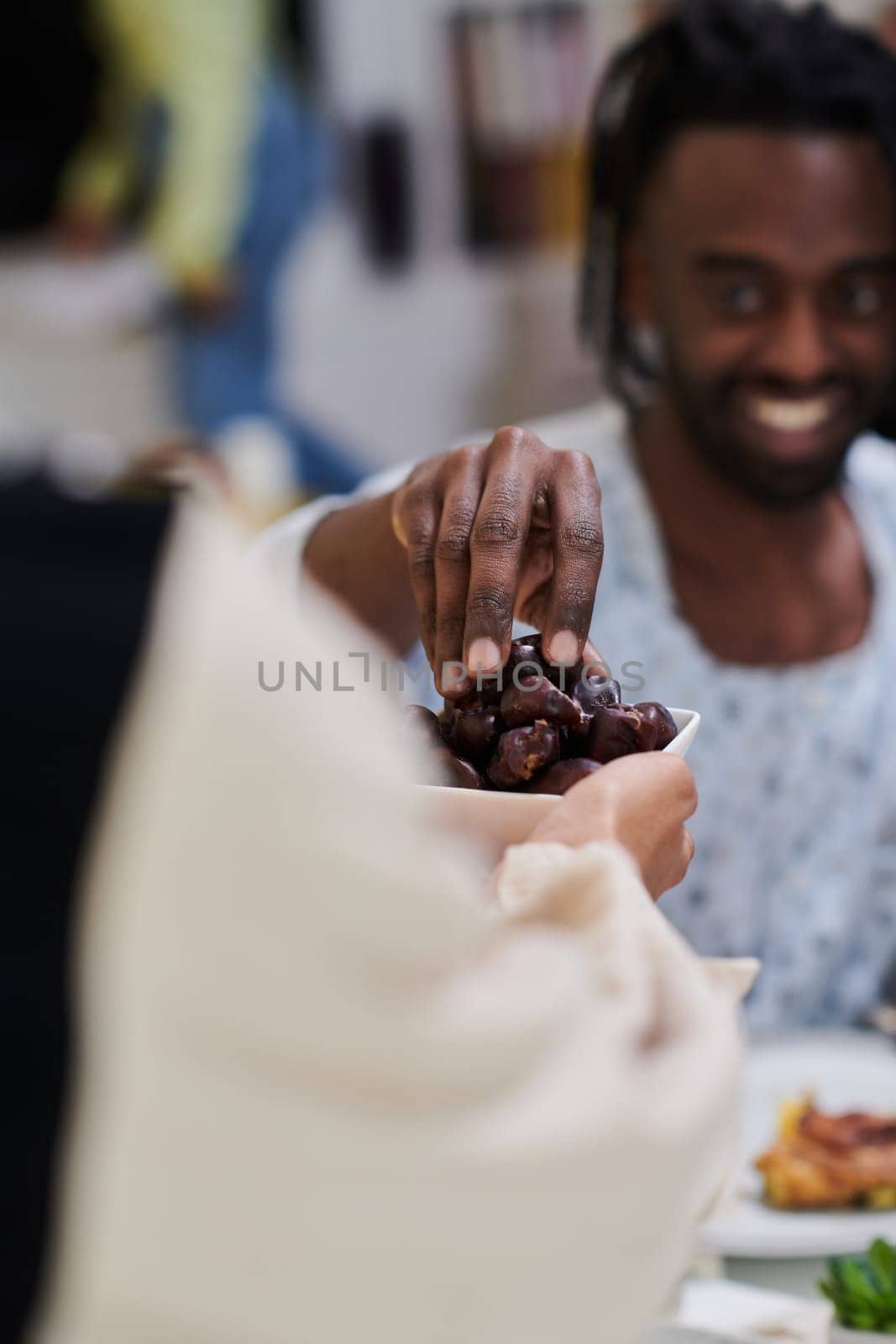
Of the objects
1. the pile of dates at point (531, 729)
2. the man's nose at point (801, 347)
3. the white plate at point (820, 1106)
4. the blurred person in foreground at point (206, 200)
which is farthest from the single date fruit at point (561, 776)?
the blurred person in foreground at point (206, 200)

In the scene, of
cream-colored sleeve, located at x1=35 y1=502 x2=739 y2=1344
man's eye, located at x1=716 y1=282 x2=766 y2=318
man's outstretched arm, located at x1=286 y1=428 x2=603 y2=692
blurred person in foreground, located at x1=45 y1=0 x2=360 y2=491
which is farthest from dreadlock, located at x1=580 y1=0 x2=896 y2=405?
blurred person in foreground, located at x1=45 y1=0 x2=360 y2=491

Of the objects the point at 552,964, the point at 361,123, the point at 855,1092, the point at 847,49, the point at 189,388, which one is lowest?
the point at 189,388

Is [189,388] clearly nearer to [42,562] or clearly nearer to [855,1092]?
[855,1092]

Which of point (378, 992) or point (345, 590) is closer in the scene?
point (378, 992)

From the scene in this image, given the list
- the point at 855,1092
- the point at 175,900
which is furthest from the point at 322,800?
the point at 855,1092

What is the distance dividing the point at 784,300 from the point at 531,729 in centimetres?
55

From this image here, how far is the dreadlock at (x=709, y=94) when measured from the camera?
35.1 inches

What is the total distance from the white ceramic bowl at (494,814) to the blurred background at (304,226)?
1968mm

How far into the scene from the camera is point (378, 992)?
265 mm

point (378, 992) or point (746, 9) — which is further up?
point (746, 9)

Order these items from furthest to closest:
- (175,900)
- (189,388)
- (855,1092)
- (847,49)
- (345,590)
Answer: (189,388), (847,49), (855,1092), (345,590), (175,900)

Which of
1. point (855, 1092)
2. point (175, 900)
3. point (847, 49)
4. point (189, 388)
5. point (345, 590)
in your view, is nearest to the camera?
point (175, 900)

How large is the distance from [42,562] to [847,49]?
2.80ft

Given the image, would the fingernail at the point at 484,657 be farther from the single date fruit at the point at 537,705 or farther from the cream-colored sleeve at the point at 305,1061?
the cream-colored sleeve at the point at 305,1061
